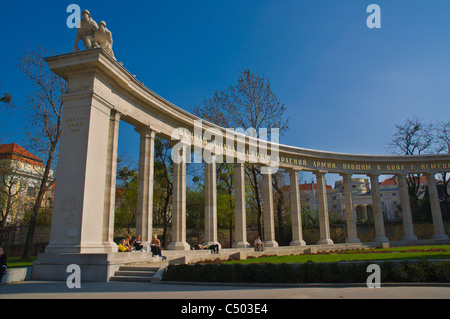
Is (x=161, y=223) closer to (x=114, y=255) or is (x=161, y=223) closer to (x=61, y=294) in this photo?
(x=114, y=255)

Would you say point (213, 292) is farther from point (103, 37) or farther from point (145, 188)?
point (103, 37)

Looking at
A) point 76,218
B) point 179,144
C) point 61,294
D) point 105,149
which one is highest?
point 179,144

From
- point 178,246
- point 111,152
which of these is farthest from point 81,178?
point 178,246

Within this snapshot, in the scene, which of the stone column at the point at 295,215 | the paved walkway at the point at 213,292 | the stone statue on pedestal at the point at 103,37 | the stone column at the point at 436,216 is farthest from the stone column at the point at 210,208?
the stone column at the point at 436,216

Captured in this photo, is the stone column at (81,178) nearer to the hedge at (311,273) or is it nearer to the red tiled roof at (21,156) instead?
the hedge at (311,273)

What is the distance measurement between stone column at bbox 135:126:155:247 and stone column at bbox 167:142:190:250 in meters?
A: 3.48

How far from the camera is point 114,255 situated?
20000 mm

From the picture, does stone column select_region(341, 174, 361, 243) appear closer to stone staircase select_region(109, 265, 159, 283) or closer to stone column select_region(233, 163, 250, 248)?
stone column select_region(233, 163, 250, 248)

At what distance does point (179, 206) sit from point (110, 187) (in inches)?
350

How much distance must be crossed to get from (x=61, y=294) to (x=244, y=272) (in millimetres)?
8210

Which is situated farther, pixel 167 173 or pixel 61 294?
pixel 167 173

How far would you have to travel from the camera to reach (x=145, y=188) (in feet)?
90.6

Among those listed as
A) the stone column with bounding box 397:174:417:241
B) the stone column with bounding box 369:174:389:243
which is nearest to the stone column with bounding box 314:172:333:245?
the stone column with bounding box 369:174:389:243
